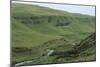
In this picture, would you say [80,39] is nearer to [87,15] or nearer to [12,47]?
[87,15]

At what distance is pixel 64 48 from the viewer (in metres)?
2.44

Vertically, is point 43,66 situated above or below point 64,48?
below

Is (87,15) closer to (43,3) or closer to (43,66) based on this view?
(43,3)

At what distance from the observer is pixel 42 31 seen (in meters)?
2.35

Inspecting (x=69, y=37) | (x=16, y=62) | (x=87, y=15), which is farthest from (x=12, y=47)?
(x=87, y=15)

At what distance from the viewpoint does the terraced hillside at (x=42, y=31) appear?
2244mm

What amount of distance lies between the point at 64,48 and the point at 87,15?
511 millimetres

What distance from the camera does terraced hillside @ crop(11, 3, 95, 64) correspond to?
2244 millimetres

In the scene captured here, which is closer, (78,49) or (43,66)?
(43,66)

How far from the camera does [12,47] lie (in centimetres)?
221

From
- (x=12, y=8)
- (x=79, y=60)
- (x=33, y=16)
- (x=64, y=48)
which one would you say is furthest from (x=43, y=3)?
(x=79, y=60)

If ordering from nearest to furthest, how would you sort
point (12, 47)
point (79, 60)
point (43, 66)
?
1. point (12, 47)
2. point (43, 66)
3. point (79, 60)

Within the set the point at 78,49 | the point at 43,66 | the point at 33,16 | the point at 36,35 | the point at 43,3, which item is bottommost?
the point at 43,66

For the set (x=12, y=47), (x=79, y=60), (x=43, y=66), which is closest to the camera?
(x=12, y=47)
